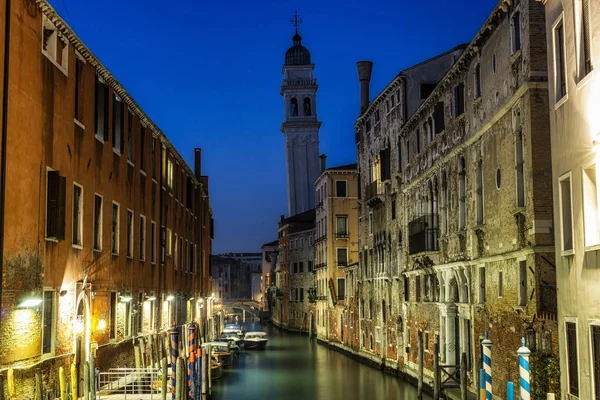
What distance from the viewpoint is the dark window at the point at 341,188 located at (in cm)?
5178

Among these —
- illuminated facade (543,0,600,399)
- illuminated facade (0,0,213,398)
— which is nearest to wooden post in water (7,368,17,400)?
illuminated facade (0,0,213,398)

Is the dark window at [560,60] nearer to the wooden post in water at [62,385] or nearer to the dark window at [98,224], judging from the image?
the wooden post in water at [62,385]

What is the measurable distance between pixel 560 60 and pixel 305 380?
22351 mm

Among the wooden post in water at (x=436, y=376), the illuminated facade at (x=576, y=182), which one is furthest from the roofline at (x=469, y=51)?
the wooden post in water at (x=436, y=376)

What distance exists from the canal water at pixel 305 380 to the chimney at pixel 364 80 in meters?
11.7

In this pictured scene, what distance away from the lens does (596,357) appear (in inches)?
452

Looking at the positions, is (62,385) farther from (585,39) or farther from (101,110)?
(585,39)

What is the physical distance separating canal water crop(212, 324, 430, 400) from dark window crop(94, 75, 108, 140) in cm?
1203

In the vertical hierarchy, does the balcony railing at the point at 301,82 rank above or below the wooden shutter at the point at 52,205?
above

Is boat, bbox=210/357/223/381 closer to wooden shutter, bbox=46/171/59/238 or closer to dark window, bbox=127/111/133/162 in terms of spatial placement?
dark window, bbox=127/111/133/162

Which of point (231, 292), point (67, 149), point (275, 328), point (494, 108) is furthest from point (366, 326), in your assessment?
point (231, 292)

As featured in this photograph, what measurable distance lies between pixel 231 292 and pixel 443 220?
93.4 m

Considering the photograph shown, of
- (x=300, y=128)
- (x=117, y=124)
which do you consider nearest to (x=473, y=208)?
(x=117, y=124)

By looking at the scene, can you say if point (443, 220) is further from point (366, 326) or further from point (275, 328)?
point (275, 328)
